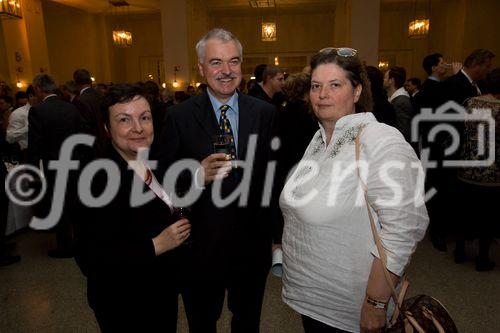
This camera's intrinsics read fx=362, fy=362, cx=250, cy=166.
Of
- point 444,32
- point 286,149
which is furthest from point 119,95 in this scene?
point 444,32

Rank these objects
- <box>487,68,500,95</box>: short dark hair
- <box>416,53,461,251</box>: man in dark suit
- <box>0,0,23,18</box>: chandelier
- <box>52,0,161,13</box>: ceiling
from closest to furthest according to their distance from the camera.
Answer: <box>487,68,500,95</box>: short dark hair < <box>416,53,461,251</box>: man in dark suit < <box>0,0,23,18</box>: chandelier < <box>52,0,161,13</box>: ceiling

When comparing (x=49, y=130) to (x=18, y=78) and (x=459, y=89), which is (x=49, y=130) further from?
(x=18, y=78)

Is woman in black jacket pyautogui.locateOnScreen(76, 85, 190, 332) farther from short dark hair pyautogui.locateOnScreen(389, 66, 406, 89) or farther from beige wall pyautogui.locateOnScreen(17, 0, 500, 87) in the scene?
beige wall pyautogui.locateOnScreen(17, 0, 500, 87)

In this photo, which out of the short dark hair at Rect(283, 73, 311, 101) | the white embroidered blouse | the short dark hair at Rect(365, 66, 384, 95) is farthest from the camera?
the short dark hair at Rect(365, 66, 384, 95)

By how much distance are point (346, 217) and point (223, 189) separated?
0.66 meters

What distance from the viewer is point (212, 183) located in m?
1.72

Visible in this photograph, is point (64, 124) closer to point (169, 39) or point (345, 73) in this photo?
point (345, 73)

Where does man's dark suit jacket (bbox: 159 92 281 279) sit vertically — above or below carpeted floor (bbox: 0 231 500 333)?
above

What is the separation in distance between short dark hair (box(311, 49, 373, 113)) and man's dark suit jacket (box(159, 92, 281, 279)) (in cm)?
46

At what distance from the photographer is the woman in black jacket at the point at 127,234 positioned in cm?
129

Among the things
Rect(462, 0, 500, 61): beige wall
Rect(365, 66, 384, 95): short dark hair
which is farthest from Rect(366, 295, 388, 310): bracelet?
Rect(462, 0, 500, 61): beige wall

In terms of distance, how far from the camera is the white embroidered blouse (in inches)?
46.6

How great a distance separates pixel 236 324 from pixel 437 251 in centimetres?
271

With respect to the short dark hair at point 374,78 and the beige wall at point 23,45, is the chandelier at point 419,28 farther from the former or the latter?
the beige wall at point 23,45
